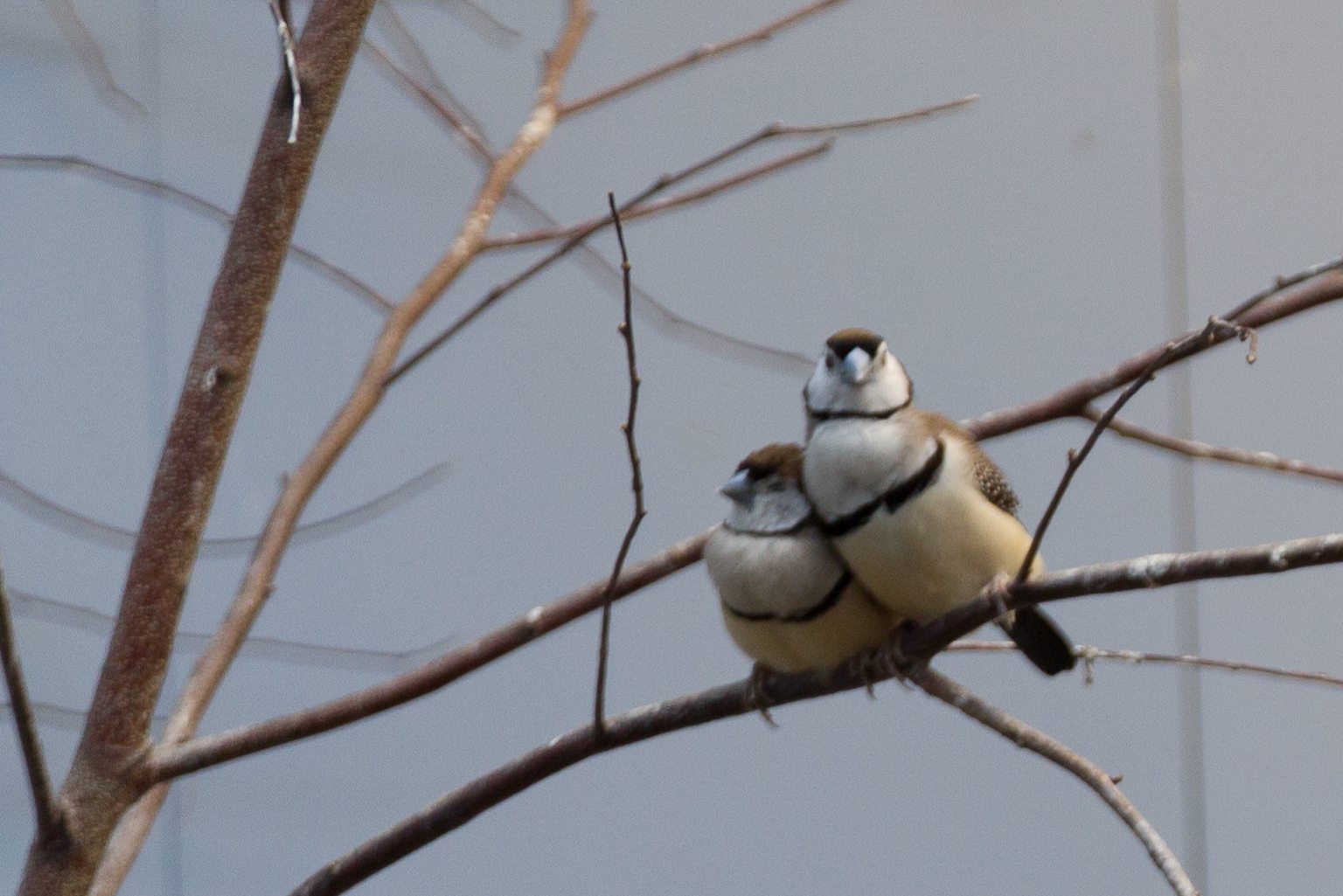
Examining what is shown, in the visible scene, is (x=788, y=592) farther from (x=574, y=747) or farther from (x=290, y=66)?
(x=290, y=66)

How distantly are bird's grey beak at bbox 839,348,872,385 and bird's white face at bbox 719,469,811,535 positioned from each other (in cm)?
9

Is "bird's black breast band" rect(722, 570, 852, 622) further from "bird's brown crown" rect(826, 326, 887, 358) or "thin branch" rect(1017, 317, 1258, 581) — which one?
"thin branch" rect(1017, 317, 1258, 581)

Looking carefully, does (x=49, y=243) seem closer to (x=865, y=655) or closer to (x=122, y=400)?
(x=122, y=400)

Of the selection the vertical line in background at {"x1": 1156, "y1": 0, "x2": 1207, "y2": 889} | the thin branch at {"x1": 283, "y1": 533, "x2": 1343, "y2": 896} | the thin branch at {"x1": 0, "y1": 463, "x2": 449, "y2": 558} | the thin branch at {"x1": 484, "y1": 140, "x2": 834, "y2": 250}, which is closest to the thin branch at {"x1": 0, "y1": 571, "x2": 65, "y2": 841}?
the thin branch at {"x1": 283, "y1": 533, "x2": 1343, "y2": 896}

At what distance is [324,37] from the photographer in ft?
2.85

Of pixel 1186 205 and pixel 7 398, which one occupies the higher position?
pixel 1186 205

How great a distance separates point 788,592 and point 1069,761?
0.23 metres

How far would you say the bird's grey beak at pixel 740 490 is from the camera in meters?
0.98

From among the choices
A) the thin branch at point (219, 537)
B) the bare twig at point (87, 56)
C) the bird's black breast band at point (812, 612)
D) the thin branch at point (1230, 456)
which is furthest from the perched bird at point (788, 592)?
the bare twig at point (87, 56)

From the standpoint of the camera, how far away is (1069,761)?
743 millimetres

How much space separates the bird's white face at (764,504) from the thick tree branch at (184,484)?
32 centimetres

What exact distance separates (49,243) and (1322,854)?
1.85 metres

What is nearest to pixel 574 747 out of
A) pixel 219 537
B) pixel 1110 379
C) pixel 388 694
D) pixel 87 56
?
pixel 388 694

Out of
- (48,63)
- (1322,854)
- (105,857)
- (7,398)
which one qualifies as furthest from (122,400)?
(1322,854)
